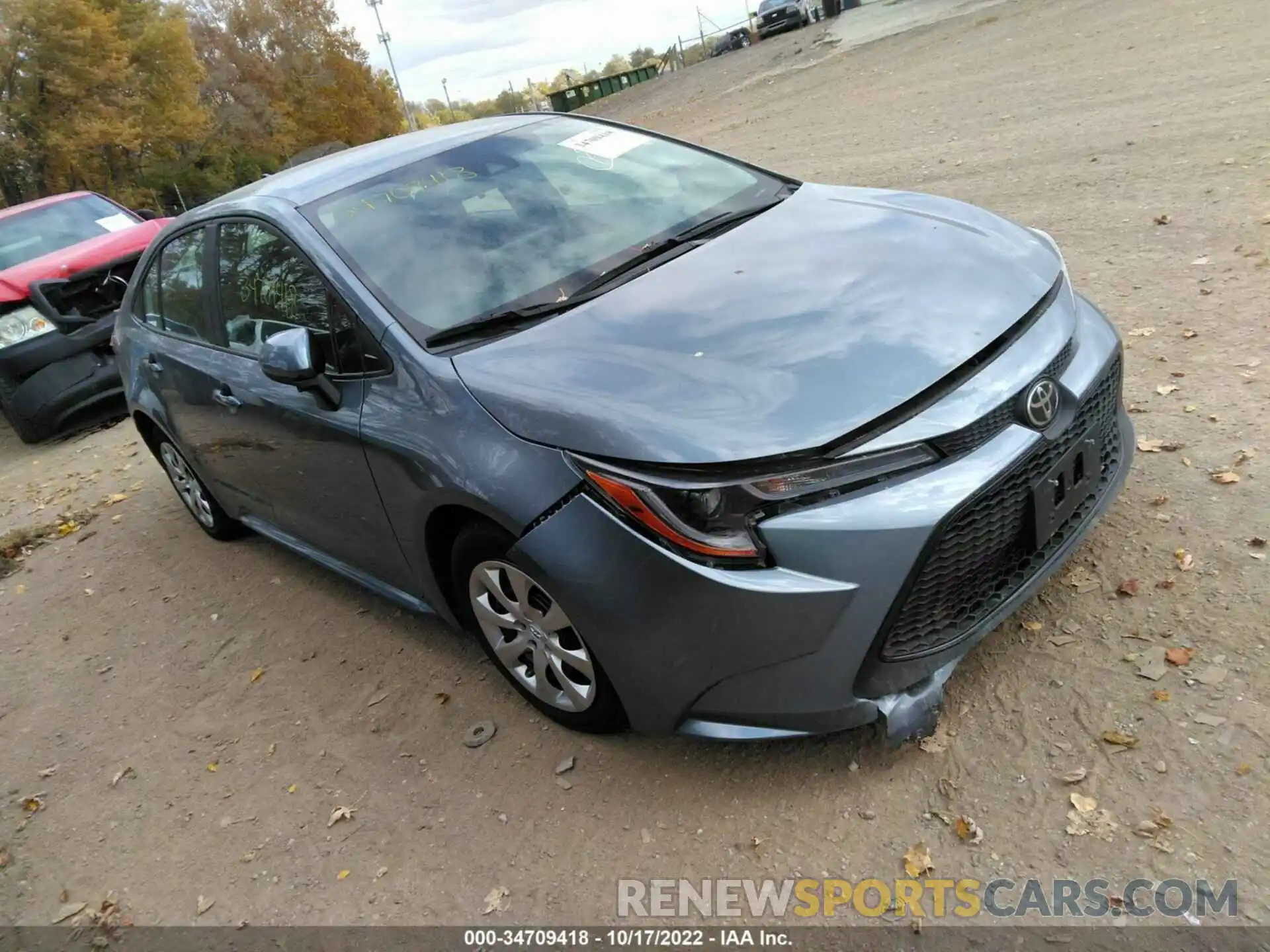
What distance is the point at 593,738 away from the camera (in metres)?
3.13

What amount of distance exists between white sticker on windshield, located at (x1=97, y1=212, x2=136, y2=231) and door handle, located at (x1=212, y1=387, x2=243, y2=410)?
5992mm

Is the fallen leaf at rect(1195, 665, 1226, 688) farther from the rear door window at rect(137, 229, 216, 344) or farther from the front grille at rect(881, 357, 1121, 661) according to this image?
the rear door window at rect(137, 229, 216, 344)

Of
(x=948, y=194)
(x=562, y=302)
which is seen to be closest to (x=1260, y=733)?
(x=562, y=302)

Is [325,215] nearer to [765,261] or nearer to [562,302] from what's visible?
[562,302]

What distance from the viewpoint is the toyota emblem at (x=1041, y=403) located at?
8.33 ft

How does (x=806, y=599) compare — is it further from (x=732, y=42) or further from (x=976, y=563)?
(x=732, y=42)

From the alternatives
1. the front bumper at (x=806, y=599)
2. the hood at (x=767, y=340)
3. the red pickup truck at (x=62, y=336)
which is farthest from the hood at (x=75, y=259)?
the front bumper at (x=806, y=599)

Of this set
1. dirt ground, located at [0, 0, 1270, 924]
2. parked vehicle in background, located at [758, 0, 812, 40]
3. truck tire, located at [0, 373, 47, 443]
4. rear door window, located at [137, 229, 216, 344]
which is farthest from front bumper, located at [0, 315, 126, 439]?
parked vehicle in background, located at [758, 0, 812, 40]

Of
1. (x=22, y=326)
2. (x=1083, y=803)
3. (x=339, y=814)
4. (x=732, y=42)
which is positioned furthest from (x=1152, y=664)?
(x=732, y=42)

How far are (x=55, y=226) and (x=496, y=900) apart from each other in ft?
29.3

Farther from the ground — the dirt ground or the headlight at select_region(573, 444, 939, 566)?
the headlight at select_region(573, 444, 939, 566)

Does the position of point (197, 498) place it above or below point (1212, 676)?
above

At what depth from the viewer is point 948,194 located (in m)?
7.95

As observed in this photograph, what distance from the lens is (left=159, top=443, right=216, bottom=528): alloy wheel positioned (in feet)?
17.3
